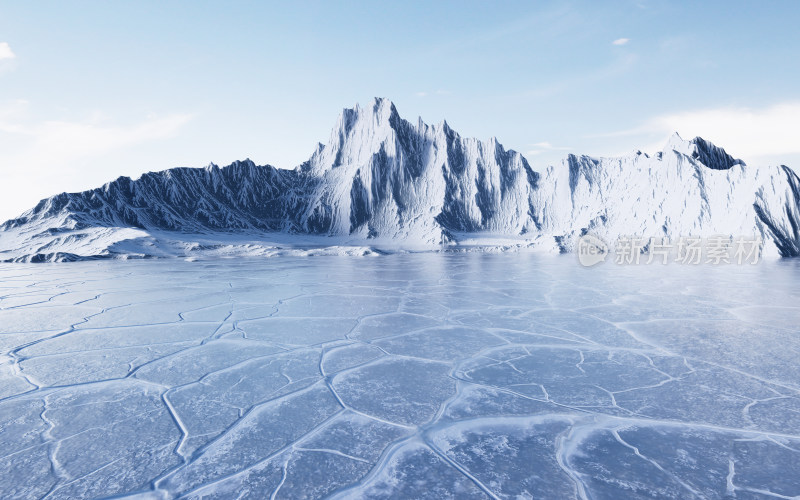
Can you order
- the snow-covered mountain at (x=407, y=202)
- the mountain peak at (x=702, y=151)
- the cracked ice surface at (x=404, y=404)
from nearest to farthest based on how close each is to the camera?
1. the cracked ice surface at (x=404, y=404)
2. the snow-covered mountain at (x=407, y=202)
3. the mountain peak at (x=702, y=151)

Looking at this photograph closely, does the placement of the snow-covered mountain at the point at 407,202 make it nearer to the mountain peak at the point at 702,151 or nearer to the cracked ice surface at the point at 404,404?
the mountain peak at the point at 702,151

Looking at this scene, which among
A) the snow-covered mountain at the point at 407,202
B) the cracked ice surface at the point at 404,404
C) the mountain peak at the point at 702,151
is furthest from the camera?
the mountain peak at the point at 702,151

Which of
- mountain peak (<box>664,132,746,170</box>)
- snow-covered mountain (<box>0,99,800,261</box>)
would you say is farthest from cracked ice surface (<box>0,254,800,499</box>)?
mountain peak (<box>664,132,746,170</box>)

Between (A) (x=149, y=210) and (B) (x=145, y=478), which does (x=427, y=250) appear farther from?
(B) (x=145, y=478)

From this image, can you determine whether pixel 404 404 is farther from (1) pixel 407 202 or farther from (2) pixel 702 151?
(1) pixel 407 202

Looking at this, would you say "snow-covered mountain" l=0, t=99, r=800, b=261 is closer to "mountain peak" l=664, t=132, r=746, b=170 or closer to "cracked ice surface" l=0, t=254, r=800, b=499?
"mountain peak" l=664, t=132, r=746, b=170

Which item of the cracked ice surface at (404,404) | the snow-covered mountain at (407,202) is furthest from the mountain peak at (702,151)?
the cracked ice surface at (404,404)

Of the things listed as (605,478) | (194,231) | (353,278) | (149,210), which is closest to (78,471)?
(605,478)

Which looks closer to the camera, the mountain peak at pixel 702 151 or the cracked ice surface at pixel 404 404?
the cracked ice surface at pixel 404 404
